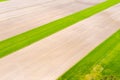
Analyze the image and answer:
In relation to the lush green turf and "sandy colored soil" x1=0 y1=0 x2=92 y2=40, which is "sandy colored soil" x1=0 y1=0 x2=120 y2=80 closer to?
"sandy colored soil" x1=0 y1=0 x2=92 y2=40

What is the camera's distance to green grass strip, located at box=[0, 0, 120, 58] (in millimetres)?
11974

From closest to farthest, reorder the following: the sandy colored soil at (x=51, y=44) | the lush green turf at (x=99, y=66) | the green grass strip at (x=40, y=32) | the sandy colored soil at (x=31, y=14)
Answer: the lush green turf at (x=99, y=66)
the sandy colored soil at (x=51, y=44)
the green grass strip at (x=40, y=32)
the sandy colored soil at (x=31, y=14)

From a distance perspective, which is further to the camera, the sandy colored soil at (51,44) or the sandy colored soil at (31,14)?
the sandy colored soil at (31,14)

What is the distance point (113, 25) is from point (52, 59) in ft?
25.6

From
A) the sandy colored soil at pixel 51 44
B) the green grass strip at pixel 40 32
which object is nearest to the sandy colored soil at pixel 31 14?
the sandy colored soil at pixel 51 44

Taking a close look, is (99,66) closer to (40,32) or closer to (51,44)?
(51,44)

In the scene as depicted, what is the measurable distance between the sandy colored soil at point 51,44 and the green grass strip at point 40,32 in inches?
21.8

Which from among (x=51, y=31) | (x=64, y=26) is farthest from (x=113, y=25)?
(x=51, y=31)

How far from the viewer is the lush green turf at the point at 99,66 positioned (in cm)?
959

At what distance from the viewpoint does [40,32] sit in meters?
14.5

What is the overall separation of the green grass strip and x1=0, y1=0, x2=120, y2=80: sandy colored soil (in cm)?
55

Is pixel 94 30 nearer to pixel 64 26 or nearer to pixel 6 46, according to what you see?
pixel 64 26

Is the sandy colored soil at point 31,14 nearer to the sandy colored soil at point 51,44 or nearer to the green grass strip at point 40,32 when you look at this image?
the sandy colored soil at point 51,44

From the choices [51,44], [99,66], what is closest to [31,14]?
[51,44]
